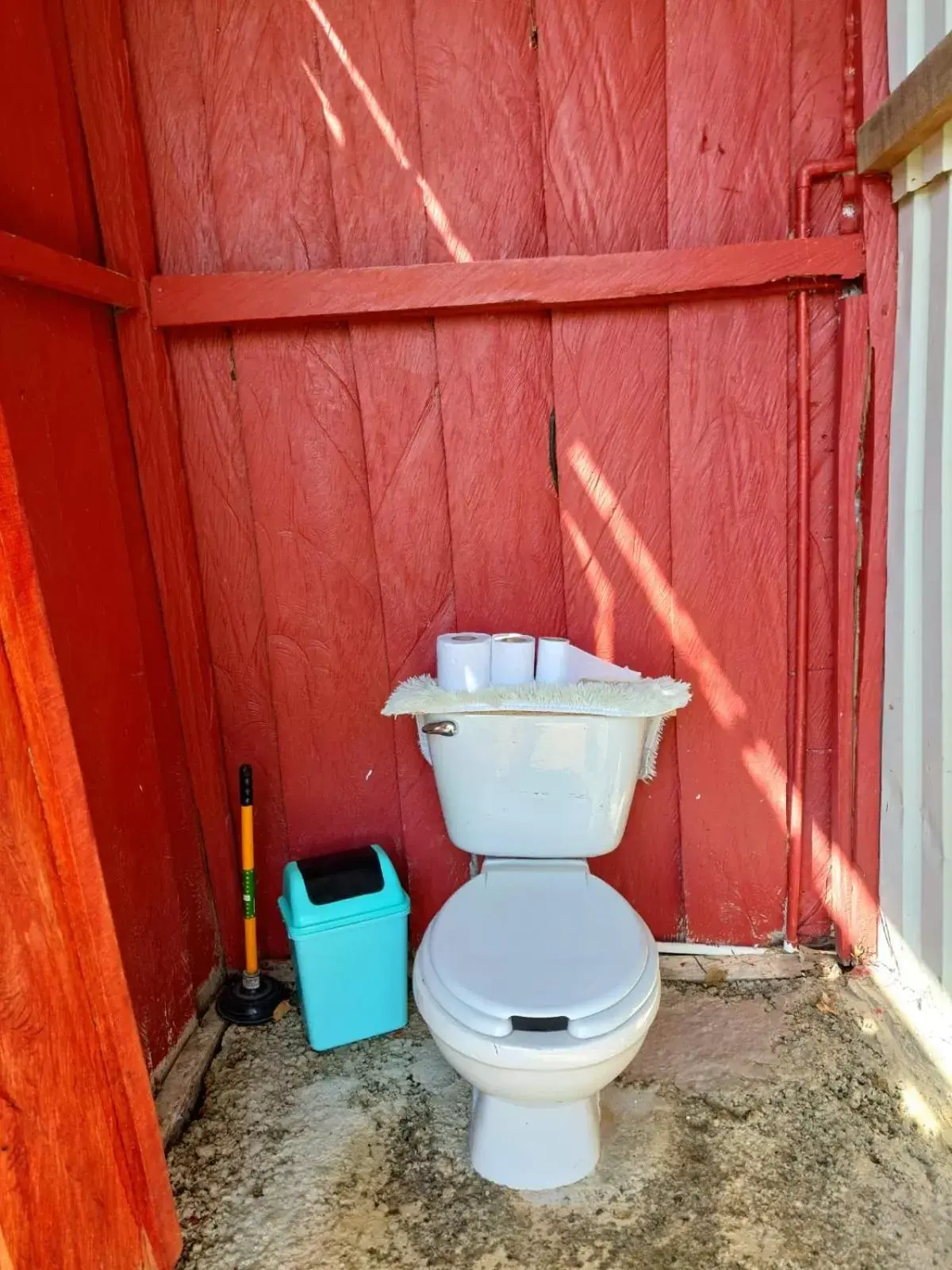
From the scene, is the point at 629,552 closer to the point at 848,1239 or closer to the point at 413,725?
the point at 413,725

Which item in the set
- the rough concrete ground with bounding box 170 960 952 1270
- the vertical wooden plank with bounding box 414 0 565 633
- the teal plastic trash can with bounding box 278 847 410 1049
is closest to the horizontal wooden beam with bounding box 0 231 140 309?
the vertical wooden plank with bounding box 414 0 565 633

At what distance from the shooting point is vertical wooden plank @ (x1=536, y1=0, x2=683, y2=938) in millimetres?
1554

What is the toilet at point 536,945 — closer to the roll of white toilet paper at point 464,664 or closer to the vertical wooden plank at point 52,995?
the roll of white toilet paper at point 464,664

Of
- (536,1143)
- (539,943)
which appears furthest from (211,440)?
(536,1143)

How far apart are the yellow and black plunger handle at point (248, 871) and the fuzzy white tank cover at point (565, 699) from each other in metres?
A: 0.41

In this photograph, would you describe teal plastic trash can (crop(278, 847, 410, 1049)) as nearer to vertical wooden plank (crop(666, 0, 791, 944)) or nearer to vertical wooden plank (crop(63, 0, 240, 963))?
vertical wooden plank (crop(63, 0, 240, 963))

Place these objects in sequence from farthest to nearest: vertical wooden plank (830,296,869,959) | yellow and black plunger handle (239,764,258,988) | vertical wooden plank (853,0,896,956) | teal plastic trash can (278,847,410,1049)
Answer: yellow and black plunger handle (239,764,258,988) → teal plastic trash can (278,847,410,1049) → vertical wooden plank (830,296,869,959) → vertical wooden plank (853,0,896,956)

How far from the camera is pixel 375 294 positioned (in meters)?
1.60

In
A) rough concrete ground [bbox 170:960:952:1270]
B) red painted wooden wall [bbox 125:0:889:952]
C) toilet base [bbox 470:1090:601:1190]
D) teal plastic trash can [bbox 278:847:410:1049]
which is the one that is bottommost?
rough concrete ground [bbox 170:960:952:1270]

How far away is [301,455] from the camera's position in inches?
69.5

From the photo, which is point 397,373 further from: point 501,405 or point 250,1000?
point 250,1000

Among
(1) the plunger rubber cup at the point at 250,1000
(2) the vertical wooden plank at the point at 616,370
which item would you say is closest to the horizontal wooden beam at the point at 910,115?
(2) the vertical wooden plank at the point at 616,370

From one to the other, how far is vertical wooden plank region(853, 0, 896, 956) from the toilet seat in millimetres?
654

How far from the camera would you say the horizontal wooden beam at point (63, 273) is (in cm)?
124
